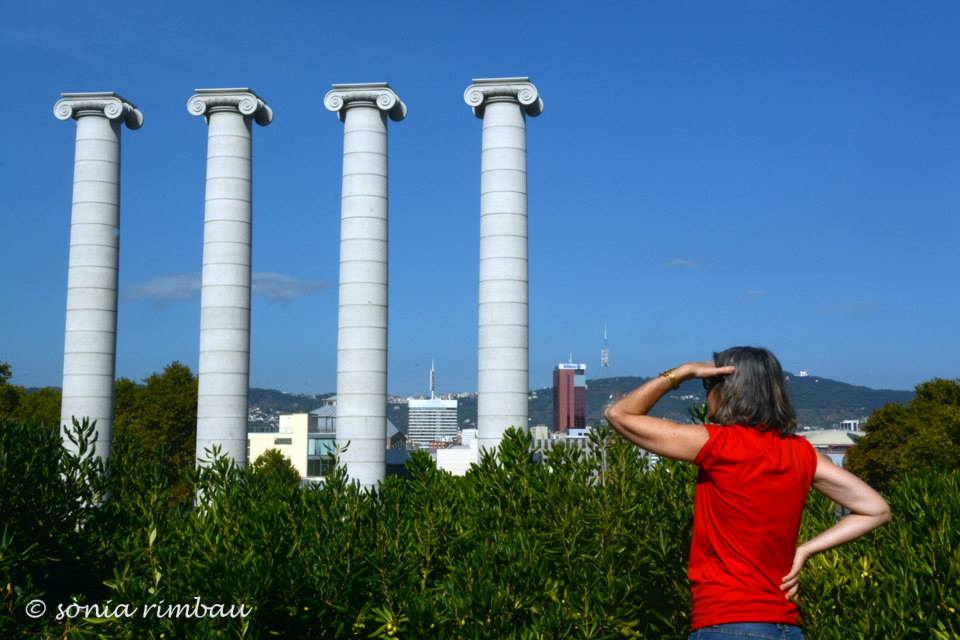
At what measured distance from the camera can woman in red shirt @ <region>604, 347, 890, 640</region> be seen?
7.30m

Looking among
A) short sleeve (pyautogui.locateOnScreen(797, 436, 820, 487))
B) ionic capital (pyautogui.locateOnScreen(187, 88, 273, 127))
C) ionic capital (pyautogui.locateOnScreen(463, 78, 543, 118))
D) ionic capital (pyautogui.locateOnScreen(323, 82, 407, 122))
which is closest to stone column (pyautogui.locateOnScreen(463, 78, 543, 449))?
ionic capital (pyautogui.locateOnScreen(463, 78, 543, 118))

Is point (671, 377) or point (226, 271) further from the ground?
point (226, 271)

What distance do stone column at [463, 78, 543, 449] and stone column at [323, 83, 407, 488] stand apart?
218 inches

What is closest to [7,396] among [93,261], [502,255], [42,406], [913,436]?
[42,406]

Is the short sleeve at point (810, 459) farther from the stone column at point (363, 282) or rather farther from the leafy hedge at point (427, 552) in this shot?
the stone column at point (363, 282)

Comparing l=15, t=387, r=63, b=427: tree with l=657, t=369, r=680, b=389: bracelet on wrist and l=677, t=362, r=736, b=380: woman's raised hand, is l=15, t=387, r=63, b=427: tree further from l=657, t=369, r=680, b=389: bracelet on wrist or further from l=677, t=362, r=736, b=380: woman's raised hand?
l=677, t=362, r=736, b=380: woman's raised hand

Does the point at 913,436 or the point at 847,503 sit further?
the point at 913,436

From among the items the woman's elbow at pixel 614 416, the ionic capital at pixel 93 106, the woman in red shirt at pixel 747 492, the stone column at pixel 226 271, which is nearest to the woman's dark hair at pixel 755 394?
the woman in red shirt at pixel 747 492

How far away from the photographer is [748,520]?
7.47 meters

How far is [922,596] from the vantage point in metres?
14.2

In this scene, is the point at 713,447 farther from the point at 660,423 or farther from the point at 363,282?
the point at 363,282

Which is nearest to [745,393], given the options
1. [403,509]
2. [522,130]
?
[403,509]

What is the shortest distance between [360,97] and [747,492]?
4656cm

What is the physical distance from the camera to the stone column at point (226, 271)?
164ft
